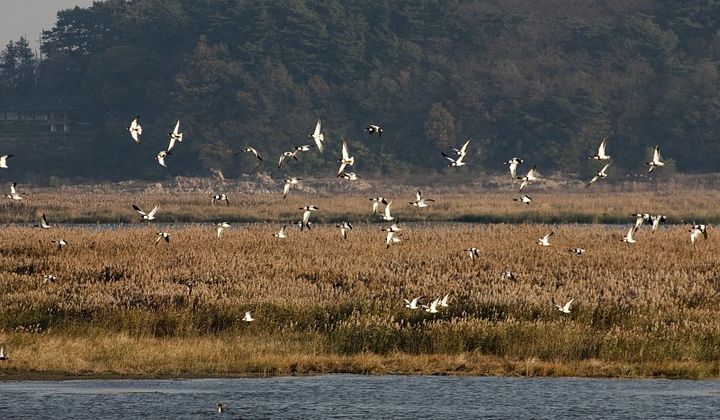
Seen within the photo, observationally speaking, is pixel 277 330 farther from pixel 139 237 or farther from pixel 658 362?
pixel 139 237

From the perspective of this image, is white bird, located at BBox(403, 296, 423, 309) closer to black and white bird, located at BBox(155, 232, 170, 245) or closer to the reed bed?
the reed bed

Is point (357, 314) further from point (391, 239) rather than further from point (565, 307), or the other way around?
point (391, 239)

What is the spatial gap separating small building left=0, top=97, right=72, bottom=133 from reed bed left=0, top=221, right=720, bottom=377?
4636 inches

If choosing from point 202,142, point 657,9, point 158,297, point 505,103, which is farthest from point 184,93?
point 158,297

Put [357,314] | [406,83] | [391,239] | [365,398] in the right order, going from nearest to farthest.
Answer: [365,398], [357,314], [391,239], [406,83]

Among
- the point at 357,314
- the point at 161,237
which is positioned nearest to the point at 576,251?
the point at 357,314

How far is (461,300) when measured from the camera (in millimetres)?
35094

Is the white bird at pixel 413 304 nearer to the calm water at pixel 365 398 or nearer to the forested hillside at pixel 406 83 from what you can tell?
the calm water at pixel 365 398

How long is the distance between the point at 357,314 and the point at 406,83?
119488 mm

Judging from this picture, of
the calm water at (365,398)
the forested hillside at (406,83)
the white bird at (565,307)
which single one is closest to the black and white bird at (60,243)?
the calm water at (365,398)

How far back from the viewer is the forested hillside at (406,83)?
13962 centimetres

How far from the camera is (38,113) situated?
161 meters

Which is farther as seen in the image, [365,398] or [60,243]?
[60,243]

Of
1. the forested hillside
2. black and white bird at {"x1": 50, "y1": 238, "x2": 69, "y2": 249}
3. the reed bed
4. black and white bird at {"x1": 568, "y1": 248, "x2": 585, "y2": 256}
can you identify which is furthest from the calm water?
the forested hillside
